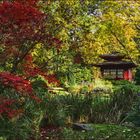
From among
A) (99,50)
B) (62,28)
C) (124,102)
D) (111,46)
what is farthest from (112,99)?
(111,46)

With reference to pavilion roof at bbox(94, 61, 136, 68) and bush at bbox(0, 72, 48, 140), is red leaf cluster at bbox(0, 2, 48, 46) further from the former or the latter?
pavilion roof at bbox(94, 61, 136, 68)

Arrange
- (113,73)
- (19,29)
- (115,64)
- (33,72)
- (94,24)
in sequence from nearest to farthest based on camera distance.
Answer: (19,29) → (33,72) → (94,24) → (115,64) → (113,73)

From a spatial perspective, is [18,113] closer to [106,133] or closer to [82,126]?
[106,133]

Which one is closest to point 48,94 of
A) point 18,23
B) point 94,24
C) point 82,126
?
point 82,126

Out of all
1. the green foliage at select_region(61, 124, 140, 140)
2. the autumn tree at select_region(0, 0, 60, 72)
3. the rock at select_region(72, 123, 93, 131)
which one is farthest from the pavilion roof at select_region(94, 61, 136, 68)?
the green foliage at select_region(61, 124, 140, 140)

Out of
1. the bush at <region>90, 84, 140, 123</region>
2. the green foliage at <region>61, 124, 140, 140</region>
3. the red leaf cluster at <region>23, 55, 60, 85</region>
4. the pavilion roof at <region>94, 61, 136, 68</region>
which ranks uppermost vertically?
the pavilion roof at <region>94, 61, 136, 68</region>

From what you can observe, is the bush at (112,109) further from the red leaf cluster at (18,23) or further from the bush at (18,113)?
the red leaf cluster at (18,23)

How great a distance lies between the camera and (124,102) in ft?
46.1

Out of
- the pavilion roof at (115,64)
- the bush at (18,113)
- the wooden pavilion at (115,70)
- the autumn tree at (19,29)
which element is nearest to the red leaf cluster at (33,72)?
the autumn tree at (19,29)

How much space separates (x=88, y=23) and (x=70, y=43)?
3.74 feet

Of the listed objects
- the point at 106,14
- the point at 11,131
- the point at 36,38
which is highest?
the point at 106,14

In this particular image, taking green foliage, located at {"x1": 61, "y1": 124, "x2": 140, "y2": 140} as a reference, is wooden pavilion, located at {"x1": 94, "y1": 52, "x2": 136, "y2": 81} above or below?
above

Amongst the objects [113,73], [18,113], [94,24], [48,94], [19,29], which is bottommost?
[18,113]

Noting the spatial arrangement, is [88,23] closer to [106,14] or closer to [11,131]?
[11,131]
